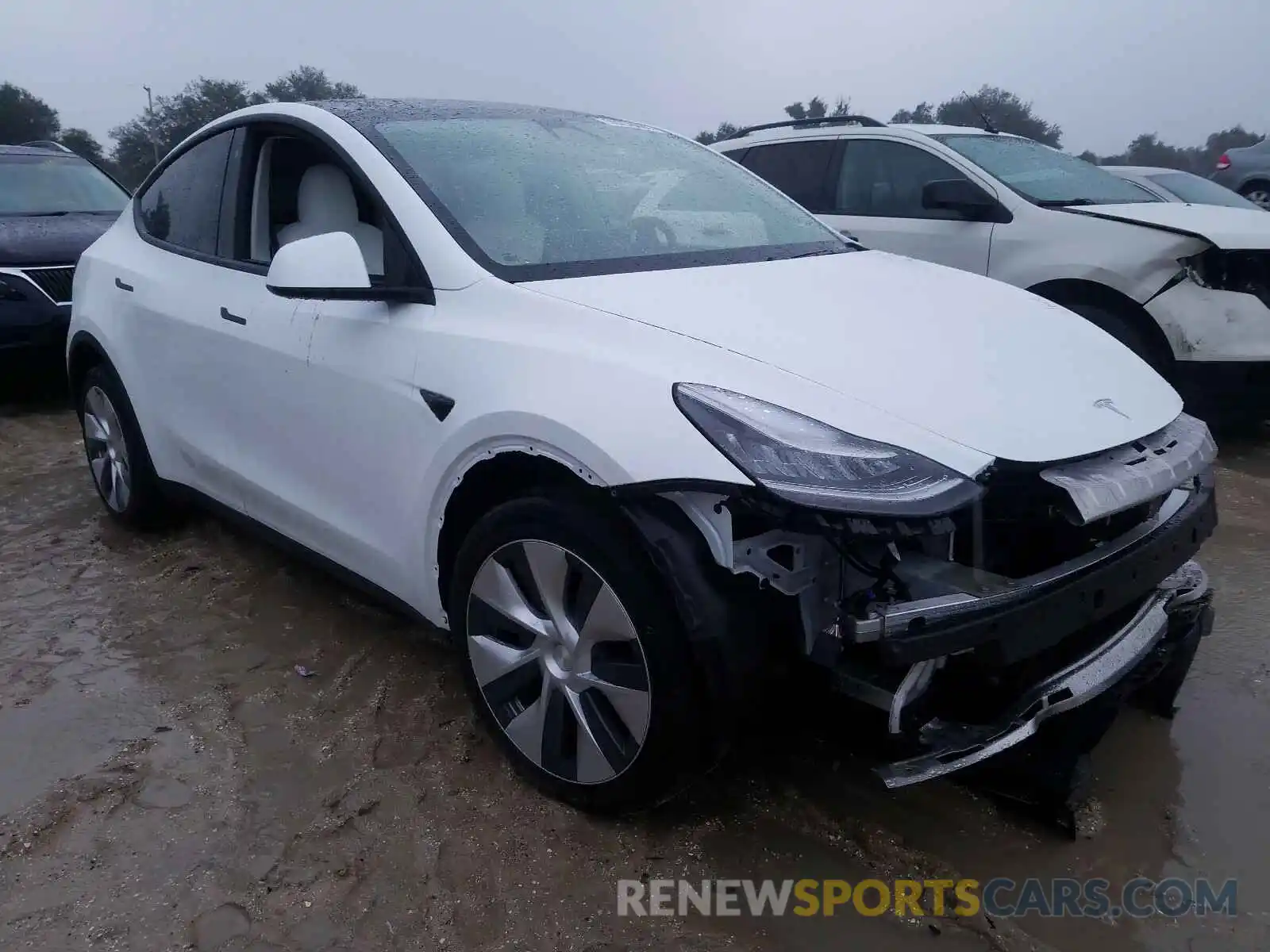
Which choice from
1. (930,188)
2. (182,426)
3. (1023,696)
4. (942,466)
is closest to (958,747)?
(1023,696)

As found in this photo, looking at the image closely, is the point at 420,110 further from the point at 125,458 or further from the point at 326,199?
the point at 125,458

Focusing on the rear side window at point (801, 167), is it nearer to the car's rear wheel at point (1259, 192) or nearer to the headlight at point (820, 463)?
the headlight at point (820, 463)

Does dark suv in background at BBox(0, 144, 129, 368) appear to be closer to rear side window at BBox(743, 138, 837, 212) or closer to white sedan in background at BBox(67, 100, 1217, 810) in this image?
white sedan in background at BBox(67, 100, 1217, 810)

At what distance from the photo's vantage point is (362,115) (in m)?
2.96

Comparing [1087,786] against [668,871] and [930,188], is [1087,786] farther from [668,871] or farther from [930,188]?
[930,188]

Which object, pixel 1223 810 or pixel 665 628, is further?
pixel 1223 810

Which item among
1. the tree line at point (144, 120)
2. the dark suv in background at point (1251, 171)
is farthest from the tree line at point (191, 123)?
the dark suv in background at point (1251, 171)

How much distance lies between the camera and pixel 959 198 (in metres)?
5.26

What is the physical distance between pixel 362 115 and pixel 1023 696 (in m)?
2.40

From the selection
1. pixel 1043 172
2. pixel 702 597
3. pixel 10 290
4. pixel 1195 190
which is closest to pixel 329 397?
pixel 702 597

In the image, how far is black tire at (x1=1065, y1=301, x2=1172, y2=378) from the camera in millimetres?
4734

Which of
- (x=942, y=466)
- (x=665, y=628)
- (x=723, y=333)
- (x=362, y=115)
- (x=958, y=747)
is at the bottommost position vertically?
(x=958, y=747)

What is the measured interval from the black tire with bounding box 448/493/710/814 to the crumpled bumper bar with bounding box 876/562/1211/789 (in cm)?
43

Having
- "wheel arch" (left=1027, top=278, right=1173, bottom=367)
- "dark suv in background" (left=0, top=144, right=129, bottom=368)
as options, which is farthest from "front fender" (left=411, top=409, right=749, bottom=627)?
"dark suv in background" (left=0, top=144, right=129, bottom=368)
